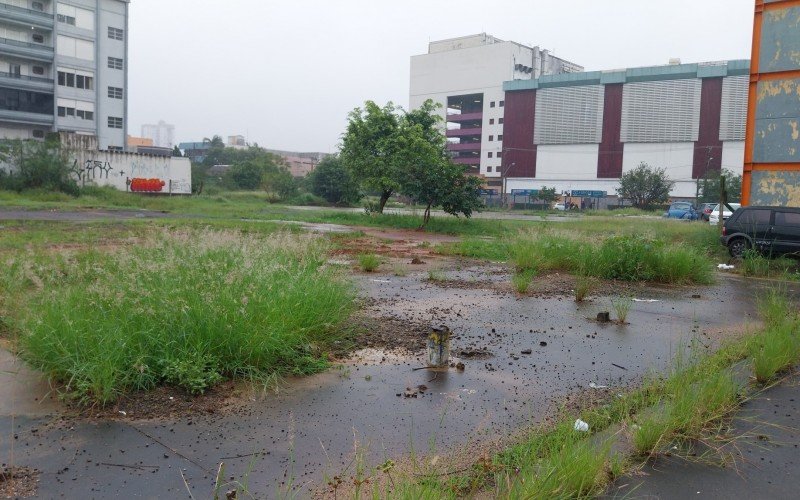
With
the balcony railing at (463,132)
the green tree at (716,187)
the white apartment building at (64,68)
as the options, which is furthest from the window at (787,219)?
the balcony railing at (463,132)

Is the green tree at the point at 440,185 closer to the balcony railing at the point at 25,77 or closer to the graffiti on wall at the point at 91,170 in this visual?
the graffiti on wall at the point at 91,170

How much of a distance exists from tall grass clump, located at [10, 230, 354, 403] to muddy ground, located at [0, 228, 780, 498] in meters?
0.21

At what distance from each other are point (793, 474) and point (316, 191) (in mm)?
60865

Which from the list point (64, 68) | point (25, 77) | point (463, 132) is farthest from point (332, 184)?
point (463, 132)

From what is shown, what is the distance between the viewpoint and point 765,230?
16203 mm

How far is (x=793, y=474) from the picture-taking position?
13.2 ft

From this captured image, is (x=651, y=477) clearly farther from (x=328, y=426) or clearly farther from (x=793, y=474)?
(x=328, y=426)

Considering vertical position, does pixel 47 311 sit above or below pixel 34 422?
above

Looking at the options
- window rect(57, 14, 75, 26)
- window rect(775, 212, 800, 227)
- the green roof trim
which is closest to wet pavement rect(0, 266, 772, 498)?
window rect(775, 212, 800, 227)

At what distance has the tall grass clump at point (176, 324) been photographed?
16.6 feet

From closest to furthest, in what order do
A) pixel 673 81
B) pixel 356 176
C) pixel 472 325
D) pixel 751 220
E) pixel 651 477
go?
pixel 651 477, pixel 472 325, pixel 751 220, pixel 356 176, pixel 673 81

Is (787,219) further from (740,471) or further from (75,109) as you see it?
(75,109)

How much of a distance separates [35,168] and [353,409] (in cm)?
4010

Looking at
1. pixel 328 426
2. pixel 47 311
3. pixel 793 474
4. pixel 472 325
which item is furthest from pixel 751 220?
pixel 47 311
